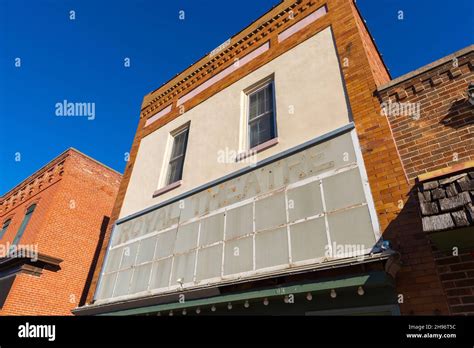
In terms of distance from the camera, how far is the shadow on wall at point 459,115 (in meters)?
4.60

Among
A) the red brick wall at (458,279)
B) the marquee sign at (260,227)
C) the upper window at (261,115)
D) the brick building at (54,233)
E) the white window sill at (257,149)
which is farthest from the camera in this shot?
the brick building at (54,233)

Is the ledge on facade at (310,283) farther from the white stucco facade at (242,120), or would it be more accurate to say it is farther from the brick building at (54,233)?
the brick building at (54,233)

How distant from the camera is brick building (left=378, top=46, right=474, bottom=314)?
3438 millimetres

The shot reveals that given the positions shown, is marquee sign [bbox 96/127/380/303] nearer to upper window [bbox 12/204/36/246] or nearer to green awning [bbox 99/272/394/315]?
green awning [bbox 99/272/394/315]

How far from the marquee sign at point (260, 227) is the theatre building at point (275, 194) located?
24 millimetres

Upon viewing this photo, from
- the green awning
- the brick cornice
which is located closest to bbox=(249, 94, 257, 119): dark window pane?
the brick cornice

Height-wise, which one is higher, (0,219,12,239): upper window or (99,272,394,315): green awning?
(0,219,12,239): upper window

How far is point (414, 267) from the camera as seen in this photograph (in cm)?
405

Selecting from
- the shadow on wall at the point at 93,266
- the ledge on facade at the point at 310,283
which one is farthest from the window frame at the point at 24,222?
the ledge on facade at the point at 310,283

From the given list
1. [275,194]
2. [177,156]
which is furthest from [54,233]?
[275,194]

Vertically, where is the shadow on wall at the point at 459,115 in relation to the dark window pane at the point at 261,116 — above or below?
below

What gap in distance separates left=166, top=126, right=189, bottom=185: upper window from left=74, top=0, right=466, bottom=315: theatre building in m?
0.05

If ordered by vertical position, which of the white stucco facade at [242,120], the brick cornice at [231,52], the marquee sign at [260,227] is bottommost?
the marquee sign at [260,227]

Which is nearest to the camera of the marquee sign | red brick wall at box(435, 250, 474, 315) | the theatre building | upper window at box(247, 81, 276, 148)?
red brick wall at box(435, 250, 474, 315)
